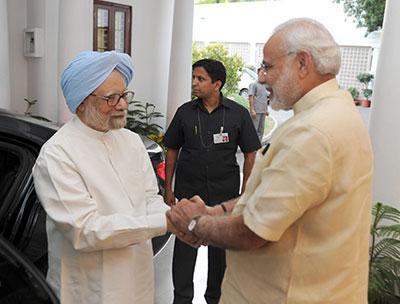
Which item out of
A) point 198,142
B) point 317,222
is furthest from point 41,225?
point 317,222

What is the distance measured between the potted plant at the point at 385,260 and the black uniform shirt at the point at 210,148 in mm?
913

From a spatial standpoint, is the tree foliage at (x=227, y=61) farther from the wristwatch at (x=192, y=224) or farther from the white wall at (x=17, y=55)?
the wristwatch at (x=192, y=224)

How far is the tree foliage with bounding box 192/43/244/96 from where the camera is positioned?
11273 mm

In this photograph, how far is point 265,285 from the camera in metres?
1.39

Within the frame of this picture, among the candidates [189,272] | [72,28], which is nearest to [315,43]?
[189,272]

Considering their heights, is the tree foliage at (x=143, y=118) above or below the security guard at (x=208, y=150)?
below

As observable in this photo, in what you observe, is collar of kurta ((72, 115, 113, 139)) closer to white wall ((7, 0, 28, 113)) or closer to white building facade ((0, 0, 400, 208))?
white building facade ((0, 0, 400, 208))

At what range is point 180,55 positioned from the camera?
693 centimetres

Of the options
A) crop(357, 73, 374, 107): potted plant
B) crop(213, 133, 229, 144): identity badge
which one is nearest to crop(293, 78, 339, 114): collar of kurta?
crop(213, 133, 229, 144): identity badge

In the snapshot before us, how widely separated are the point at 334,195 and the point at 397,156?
6.52ft

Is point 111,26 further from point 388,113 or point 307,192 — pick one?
point 307,192

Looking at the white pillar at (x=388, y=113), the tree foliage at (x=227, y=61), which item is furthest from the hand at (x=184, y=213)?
the tree foliage at (x=227, y=61)

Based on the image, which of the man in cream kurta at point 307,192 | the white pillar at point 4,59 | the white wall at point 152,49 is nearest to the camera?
the man in cream kurta at point 307,192

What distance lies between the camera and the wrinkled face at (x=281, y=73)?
1293 millimetres
